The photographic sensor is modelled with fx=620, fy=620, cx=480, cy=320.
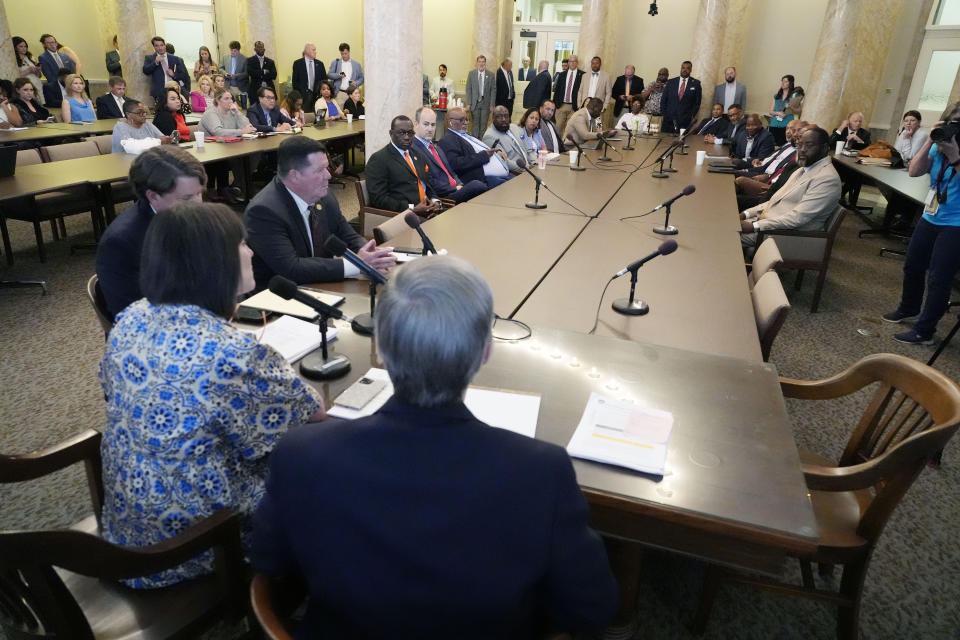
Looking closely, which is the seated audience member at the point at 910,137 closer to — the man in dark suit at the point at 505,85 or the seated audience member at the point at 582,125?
the seated audience member at the point at 582,125

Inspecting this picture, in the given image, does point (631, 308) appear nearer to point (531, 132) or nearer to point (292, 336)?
point (292, 336)

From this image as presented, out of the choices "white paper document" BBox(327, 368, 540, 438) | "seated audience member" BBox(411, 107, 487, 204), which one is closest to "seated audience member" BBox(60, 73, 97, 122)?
"seated audience member" BBox(411, 107, 487, 204)

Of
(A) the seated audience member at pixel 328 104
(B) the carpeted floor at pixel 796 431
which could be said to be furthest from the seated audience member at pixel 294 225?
(A) the seated audience member at pixel 328 104

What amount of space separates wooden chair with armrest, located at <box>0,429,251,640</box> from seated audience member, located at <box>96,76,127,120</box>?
282 inches

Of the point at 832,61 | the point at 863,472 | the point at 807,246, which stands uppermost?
the point at 832,61

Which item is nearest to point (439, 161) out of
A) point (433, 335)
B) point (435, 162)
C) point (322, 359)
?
point (435, 162)

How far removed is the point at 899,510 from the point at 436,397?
2.42 meters

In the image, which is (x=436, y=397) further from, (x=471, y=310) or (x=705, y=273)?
(x=705, y=273)

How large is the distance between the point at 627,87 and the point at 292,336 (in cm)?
1114

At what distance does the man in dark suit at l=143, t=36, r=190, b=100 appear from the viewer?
31.1 ft

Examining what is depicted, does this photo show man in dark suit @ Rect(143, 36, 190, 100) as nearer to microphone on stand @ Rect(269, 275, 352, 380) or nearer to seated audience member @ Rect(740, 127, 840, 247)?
seated audience member @ Rect(740, 127, 840, 247)

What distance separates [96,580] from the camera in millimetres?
1374

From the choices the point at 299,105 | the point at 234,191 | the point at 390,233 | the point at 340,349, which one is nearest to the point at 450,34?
the point at 299,105

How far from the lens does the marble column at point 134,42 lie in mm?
9578
